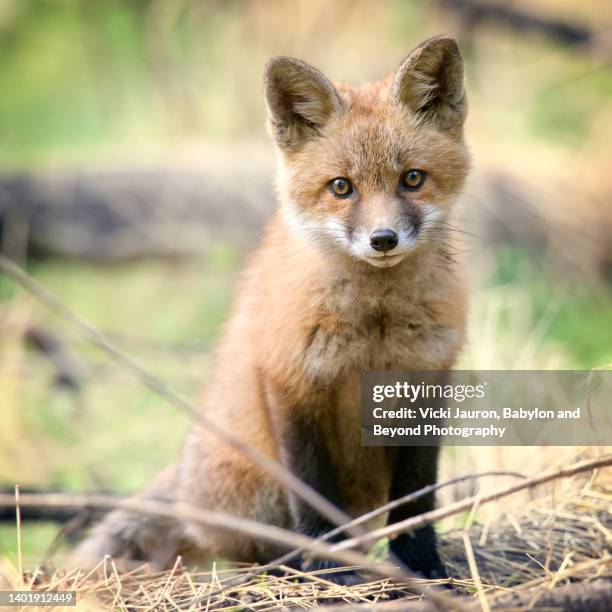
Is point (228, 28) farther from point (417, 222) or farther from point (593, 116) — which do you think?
point (417, 222)

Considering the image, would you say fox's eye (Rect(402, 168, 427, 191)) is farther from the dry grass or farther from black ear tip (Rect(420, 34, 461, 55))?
the dry grass

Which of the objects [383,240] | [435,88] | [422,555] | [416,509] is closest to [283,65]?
[435,88]

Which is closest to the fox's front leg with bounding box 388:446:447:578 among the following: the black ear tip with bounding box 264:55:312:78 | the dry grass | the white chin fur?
the dry grass

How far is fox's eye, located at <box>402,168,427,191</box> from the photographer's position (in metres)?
3.25

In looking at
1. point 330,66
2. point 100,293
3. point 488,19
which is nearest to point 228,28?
point 330,66

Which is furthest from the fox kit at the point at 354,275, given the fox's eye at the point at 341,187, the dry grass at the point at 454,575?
the dry grass at the point at 454,575

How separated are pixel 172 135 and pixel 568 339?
527cm

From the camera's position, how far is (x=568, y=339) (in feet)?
21.9

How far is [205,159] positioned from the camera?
8.79m

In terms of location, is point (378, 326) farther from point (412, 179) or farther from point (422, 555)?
point (422, 555)

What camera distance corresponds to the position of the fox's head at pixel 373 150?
10.4 feet

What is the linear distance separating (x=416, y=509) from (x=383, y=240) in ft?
3.75

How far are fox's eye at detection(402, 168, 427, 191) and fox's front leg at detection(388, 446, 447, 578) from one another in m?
1.04

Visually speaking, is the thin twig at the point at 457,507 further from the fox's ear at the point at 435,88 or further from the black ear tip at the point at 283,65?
the black ear tip at the point at 283,65
